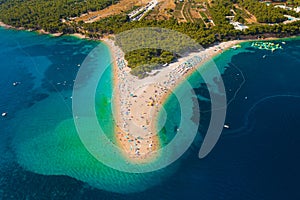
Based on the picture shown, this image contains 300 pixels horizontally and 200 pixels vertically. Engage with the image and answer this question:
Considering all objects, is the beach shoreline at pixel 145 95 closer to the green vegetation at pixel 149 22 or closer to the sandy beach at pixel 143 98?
the sandy beach at pixel 143 98

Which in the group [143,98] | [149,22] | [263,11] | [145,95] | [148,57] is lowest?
[143,98]

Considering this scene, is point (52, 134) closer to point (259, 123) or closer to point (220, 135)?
point (220, 135)

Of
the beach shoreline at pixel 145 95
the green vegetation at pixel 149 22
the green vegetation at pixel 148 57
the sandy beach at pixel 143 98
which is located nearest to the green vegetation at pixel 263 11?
the green vegetation at pixel 149 22

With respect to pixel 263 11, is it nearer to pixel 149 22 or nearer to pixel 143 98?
pixel 149 22

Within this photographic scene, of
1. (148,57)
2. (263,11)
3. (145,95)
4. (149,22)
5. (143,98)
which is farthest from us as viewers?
(263,11)

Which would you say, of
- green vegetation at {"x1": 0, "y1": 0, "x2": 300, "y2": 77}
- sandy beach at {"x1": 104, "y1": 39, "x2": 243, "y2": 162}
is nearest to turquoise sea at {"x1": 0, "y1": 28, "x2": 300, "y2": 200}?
sandy beach at {"x1": 104, "y1": 39, "x2": 243, "y2": 162}

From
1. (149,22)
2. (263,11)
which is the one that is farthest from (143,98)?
(263,11)

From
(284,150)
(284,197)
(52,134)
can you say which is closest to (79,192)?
(52,134)
